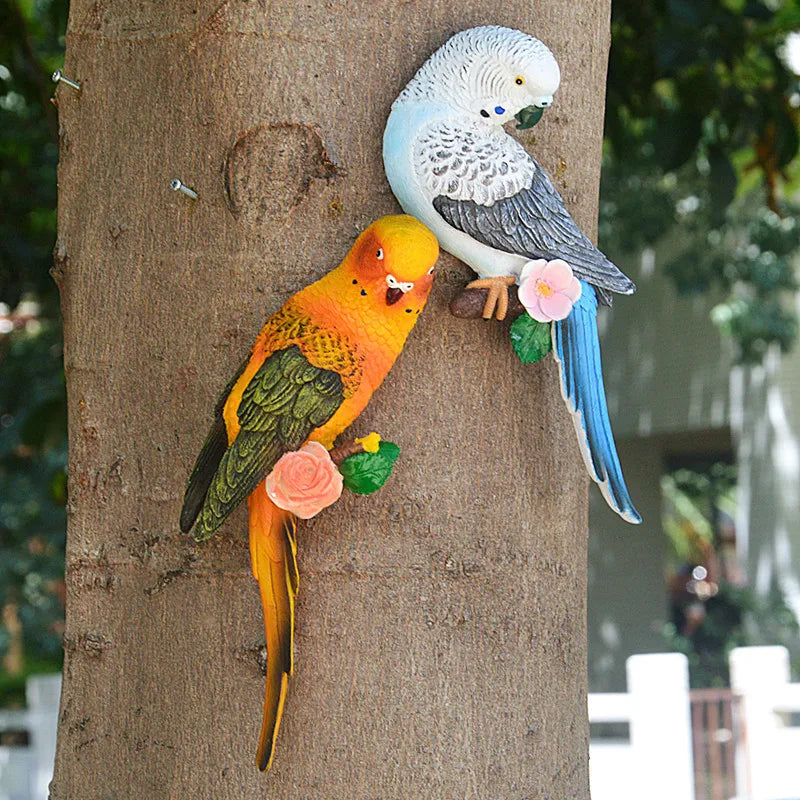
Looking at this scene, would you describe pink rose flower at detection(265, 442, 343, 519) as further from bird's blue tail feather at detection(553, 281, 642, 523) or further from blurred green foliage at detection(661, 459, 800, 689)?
blurred green foliage at detection(661, 459, 800, 689)

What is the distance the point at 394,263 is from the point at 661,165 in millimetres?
1785

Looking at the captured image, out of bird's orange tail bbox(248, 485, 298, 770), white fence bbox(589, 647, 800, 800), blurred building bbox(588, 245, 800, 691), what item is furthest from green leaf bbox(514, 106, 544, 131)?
blurred building bbox(588, 245, 800, 691)

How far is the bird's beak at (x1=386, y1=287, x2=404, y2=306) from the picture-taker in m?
1.15

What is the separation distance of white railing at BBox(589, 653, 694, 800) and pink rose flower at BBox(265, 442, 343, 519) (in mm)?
3784

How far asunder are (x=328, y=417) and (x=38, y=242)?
9.91 feet

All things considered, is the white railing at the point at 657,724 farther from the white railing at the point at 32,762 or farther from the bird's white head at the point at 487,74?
the bird's white head at the point at 487,74

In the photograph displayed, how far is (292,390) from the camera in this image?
1.14 meters

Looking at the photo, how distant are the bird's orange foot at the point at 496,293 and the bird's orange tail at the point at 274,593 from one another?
Answer: 1.07 feet

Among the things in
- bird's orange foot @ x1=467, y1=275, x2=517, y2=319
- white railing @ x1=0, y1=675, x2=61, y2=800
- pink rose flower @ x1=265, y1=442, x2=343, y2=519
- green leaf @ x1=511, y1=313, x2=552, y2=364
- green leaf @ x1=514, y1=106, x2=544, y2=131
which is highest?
green leaf @ x1=514, y1=106, x2=544, y2=131

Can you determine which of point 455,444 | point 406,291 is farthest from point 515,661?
point 406,291

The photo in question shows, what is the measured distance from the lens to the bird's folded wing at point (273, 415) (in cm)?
113

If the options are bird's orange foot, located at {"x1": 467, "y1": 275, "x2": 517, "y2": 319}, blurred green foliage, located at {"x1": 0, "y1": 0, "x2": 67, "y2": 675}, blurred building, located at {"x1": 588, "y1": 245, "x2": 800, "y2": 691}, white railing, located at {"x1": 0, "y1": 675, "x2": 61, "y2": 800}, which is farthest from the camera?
blurred building, located at {"x1": 588, "y1": 245, "x2": 800, "y2": 691}

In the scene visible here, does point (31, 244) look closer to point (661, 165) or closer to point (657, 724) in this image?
point (661, 165)

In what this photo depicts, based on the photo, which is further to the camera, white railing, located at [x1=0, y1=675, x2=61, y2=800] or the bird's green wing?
white railing, located at [x1=0, y1=675, x2=61, y2=800]
